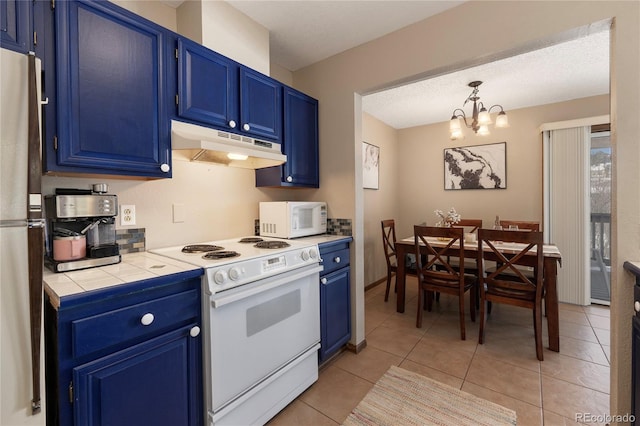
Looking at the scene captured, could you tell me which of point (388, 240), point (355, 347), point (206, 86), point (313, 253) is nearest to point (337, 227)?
point (313, 253)

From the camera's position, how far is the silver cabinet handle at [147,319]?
113 centimetres

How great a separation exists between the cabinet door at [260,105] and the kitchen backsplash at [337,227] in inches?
32.6

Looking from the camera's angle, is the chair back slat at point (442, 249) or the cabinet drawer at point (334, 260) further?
the chair back slat at point (442, 249)

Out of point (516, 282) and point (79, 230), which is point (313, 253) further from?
point (516, 282)

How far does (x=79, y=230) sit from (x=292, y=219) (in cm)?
129

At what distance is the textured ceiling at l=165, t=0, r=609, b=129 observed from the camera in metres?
1.91

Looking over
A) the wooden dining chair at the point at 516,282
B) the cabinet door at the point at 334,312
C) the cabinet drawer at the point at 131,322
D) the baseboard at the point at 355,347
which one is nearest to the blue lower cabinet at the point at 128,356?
the cabinet drawer at the point at 131,322

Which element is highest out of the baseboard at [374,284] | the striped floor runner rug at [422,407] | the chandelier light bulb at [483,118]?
the chandelier light bulb at [483,118]

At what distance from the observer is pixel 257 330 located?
60.4 inches

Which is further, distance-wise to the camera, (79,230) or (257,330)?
(257,330)

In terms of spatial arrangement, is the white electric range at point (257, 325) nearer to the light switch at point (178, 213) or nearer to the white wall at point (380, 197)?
the light switch at point (178, 213)

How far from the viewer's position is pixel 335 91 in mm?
2479

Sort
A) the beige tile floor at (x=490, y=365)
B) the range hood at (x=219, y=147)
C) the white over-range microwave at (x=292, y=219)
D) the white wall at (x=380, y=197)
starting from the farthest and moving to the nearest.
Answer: the white wall at (x=380, y=197), the white over-range microwave at (x=292, y=219), the beige tile floor at (x=490, y=365), the range hood at (x=219, y=147)

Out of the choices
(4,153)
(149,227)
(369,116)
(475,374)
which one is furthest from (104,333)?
(369,116)
